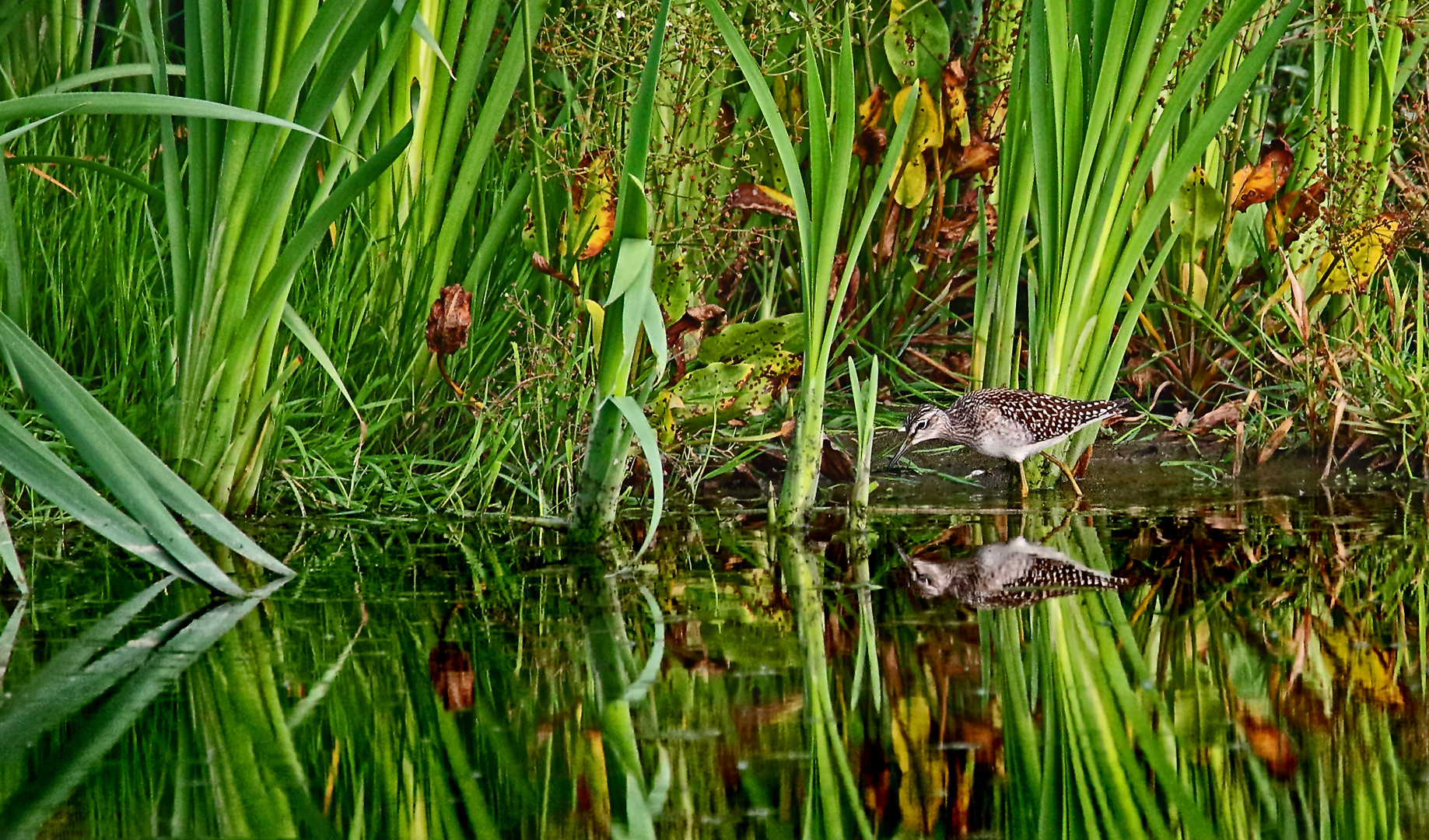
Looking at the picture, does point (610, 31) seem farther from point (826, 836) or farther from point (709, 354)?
point (826, 836)

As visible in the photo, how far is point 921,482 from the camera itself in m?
4.28

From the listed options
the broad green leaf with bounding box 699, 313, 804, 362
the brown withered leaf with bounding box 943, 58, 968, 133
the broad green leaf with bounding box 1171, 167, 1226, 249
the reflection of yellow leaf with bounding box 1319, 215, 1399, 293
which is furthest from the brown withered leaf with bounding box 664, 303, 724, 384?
the reflection of yellow leaf with bounding box 1319, 215, 1399, 293

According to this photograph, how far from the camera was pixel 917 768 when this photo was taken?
195 centimetres

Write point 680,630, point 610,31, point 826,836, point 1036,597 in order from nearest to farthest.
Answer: point 826,836 → point 680,630 → point 1036,597 → point 610,31

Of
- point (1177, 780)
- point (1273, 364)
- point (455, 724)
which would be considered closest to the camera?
point (1177, 780)

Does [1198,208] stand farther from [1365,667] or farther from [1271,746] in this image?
[1271,746]

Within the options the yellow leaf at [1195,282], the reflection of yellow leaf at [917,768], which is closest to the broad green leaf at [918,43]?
the yellow leaf at [1195,282]

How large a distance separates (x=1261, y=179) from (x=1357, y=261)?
390 millimetres

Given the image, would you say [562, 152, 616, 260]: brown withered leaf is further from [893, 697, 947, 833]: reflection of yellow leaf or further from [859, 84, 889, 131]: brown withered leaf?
[893, 697, 947, 833]: reflection of yellow leaf

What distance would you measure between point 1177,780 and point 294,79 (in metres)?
1.99

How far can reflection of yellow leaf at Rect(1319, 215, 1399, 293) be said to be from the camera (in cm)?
453

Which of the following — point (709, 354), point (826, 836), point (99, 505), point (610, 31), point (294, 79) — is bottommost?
point (826, 836)

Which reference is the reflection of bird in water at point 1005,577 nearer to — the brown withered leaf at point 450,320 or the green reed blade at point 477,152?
the brown withered leaf at point 450,320

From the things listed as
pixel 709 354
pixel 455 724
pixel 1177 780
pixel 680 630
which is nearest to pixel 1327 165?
pixel 709 354
